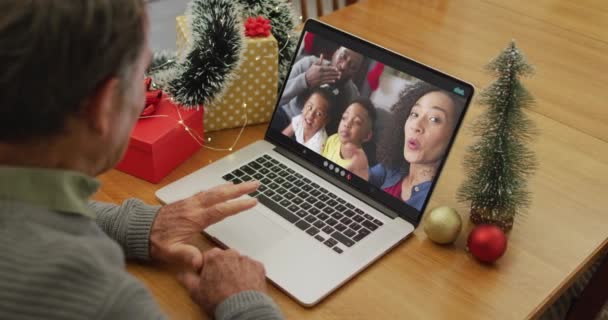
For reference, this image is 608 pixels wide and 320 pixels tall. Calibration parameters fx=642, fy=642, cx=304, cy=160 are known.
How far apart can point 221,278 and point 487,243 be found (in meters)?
0.40

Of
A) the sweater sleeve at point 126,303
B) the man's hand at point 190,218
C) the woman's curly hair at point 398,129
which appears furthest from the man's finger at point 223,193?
the sweater sleeve at point 126,303

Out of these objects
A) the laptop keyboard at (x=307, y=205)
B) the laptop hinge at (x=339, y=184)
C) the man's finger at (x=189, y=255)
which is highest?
the laptop hinge at (x=339, y=184)

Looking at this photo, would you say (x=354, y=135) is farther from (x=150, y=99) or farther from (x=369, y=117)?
(x=150, y=99)

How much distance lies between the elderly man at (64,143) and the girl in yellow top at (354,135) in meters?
0.47

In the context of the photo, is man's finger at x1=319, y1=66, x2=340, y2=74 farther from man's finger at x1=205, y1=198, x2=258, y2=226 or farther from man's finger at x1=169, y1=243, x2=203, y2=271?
man's finger at x1=169, y1=243, x2=203, y2=271

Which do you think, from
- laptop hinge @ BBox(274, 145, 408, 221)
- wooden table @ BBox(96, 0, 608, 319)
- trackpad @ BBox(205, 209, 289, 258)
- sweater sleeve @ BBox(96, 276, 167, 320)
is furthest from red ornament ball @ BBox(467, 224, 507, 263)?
sweater sleeve @ BBox(96, 276, 167, 320)

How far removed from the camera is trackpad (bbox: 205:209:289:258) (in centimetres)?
100

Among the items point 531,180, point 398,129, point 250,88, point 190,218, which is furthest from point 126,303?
point 531,180

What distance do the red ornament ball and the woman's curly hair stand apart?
0.16 m

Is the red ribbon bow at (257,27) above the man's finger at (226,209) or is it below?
above

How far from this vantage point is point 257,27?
125cm

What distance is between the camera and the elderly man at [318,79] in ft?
3.69

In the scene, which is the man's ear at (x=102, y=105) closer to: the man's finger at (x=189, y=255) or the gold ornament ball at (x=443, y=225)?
the man's finger at (x=189, y=255)

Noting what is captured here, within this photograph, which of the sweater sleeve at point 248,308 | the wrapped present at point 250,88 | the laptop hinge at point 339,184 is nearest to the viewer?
the sweater sleeve at point 248,308
